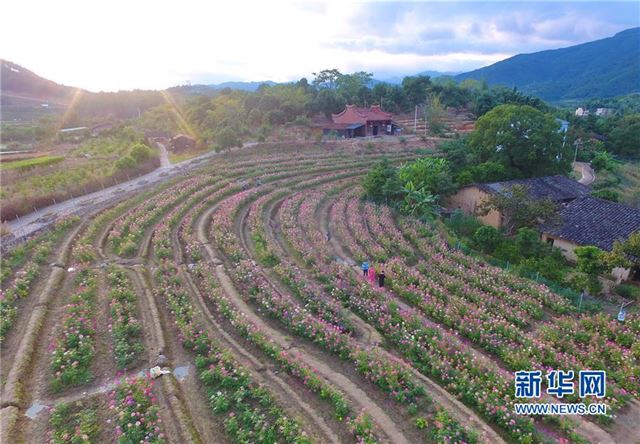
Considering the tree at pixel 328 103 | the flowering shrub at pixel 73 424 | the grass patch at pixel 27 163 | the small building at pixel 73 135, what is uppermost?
the tree at pixel 328 103

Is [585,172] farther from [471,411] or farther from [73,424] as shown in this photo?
[73,424]

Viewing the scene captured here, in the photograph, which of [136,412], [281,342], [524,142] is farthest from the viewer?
[524,142]

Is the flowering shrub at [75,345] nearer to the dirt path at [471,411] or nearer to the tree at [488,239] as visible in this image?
the dirt path at [471,411]

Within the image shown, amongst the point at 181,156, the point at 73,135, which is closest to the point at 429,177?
the point at 181,156

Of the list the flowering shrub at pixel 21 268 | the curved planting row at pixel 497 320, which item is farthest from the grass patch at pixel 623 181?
the flowering shrub at pixel 21 268

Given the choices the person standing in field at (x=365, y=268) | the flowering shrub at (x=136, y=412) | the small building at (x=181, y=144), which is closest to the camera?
the flowering shrub at (x=136, y=412)

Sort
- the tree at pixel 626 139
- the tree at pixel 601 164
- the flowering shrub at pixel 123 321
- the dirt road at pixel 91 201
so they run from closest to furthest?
the flowering shrub at pixel 123 321 < the dirt road at pixel 91 201 < the tree at pixel 601 164 < the tree at pixel 626 139

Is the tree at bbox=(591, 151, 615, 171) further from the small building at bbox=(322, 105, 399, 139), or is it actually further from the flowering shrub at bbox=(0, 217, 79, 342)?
the flowering shrub at bbox=(0, 217, 79, 342)

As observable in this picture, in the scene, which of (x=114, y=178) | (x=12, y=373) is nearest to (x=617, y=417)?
(x=12, y=373)
